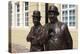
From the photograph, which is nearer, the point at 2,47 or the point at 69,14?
the point at 2,47

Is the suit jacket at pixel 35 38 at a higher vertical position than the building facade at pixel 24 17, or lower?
lower

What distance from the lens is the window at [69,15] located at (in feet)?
5.91

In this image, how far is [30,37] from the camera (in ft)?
5.78

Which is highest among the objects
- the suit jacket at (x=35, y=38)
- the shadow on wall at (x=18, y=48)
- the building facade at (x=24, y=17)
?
the building facade at (x=24, y=17)

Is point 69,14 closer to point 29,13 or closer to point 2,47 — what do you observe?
point 29,13

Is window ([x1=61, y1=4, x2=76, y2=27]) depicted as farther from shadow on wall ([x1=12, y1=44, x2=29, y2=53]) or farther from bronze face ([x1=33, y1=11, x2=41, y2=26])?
shadow on wall ([x1=12, y1=44, x2=29, y2=53])

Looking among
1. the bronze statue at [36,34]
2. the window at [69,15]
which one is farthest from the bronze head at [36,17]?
the window at [69,15]

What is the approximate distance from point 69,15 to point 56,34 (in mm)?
Result: 232

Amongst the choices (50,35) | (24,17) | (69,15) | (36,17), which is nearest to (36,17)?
(36,17)

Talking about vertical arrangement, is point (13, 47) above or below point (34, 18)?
below

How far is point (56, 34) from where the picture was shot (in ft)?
5.99

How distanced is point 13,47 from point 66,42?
1.76 ft

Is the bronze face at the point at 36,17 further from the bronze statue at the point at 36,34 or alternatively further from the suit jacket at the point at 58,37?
the suit jacket at the point at 58,37

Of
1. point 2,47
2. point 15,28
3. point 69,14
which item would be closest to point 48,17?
point 69,14
